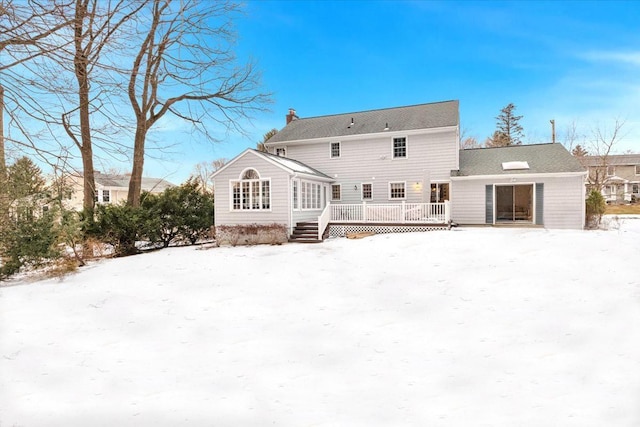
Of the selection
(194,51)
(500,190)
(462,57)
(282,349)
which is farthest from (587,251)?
(462,57)

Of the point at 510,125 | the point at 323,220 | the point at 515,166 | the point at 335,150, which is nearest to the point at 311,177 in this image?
the point at 323,220

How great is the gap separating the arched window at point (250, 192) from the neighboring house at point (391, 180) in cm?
5

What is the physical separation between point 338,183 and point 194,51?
10.3 m

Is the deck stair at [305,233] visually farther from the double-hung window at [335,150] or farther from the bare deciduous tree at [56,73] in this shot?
the bare deciduous tree at [56,73]

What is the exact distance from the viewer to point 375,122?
20297mm

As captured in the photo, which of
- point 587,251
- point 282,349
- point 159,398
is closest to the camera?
point 159,398

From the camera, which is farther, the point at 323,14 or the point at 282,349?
the point at 323,14

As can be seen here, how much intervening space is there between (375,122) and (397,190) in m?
4.73

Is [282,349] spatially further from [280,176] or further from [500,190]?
[500,190]

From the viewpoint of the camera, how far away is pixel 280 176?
15648 millimetres

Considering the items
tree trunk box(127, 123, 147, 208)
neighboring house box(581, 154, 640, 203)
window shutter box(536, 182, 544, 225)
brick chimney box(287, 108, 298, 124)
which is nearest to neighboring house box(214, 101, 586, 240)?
window shutter box(536, 182, 544, 225)

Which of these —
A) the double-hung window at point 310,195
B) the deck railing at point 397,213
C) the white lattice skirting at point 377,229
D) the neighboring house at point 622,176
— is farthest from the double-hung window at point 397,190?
the neighboring house at point 622,176

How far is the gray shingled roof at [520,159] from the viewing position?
16.2 metres

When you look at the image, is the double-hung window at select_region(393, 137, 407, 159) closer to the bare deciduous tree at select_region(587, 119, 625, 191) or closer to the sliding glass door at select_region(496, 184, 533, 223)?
the sliding glass door at select_region(496, 184, 533, 223)
